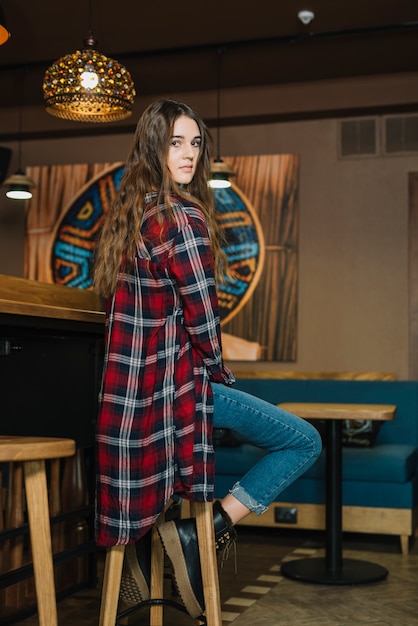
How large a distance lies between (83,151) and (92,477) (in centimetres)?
394

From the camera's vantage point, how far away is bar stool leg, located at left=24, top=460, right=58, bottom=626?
2004 millimetres

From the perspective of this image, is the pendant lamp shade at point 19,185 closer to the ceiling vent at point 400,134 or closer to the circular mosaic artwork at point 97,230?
the circular mosaic artwork at point 97,230

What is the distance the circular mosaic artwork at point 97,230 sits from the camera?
632 centimetres

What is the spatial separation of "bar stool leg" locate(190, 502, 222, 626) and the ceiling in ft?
11.5

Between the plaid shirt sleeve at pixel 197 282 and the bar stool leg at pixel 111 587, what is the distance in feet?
1.89

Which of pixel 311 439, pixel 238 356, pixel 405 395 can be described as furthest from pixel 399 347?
pixel 311 439

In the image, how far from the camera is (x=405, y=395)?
5.47 m

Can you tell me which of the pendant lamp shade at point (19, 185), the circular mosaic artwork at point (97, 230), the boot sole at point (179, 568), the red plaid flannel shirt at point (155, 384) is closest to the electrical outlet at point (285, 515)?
the circular mosaic artwork at point (97, 230)

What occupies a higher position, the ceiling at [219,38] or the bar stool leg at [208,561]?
the ceiling at [219,38]

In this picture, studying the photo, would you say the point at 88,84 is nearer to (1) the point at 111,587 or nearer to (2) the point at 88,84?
(2) the point at 88,84

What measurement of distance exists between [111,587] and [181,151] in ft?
3.88

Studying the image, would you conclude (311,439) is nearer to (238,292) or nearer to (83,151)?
(238,292)

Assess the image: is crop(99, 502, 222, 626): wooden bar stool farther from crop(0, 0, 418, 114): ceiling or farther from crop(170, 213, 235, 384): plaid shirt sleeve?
crop(0, 0, 418, 114): ceiling

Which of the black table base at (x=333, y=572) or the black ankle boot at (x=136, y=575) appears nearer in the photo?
the black ankle boot at (x=136, y=575)
